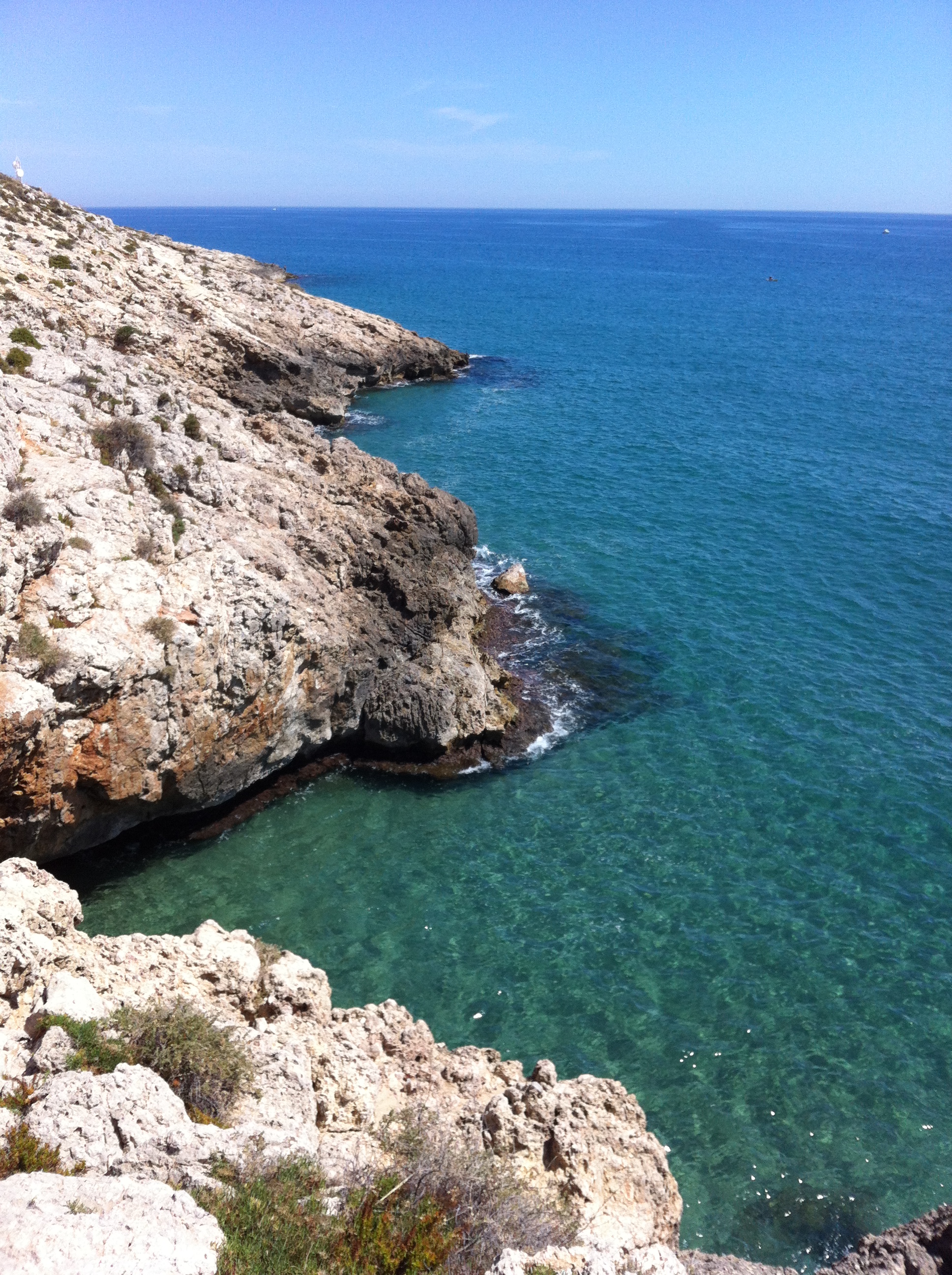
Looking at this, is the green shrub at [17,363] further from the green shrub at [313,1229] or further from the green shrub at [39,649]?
the green shrub at [313,1229]

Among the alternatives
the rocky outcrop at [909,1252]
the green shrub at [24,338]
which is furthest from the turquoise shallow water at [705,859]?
the green shrub at [24,338]

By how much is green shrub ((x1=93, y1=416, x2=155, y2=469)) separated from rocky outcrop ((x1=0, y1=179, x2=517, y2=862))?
6 cm

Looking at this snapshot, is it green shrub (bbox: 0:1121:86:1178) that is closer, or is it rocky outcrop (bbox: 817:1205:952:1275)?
green shrub (bbox: 0:1121:86:1178)

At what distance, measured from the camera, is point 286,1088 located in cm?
1131

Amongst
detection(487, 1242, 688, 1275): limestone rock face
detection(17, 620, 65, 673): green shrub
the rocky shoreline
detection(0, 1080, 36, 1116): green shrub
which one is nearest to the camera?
the rocky shoreline

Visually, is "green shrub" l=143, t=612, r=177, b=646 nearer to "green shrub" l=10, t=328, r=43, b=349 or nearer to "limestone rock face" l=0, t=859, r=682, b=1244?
"limestone rock face" l=0, t=859, r=682, b=1244

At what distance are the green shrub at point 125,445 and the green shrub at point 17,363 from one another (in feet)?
12.2

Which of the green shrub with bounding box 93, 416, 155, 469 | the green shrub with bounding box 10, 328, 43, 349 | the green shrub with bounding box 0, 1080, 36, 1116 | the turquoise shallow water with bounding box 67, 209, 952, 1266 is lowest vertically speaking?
the turquoise shallow water with bounding box 67, 209, 952, 1266

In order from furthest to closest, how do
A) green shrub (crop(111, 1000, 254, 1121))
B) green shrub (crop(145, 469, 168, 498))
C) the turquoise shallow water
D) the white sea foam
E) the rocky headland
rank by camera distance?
the white sea foam < green shrub (crop(145, 469, 168, 498)) < the turquoise shallow water < green shrub (crop(111, 1000, 254, 1121)) < the rocky headland

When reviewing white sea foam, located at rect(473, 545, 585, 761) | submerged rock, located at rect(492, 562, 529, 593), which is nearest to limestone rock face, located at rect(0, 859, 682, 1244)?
white sea foam, located at rect(473, 545, 585, 761)

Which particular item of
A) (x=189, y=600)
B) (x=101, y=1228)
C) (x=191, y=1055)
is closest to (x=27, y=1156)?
(x=101, y=1228)

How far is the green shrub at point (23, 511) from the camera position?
18.1m

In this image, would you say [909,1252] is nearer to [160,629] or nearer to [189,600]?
[160,629]

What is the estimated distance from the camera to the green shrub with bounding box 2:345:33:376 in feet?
80.4
